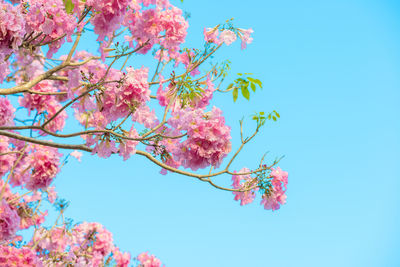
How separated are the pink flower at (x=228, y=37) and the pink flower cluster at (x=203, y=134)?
39.0 inches

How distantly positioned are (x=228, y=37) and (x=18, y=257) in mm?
3379

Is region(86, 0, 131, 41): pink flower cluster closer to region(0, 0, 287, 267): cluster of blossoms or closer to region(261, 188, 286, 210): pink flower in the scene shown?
region(0, 0, 287, 267): cluster of blossoms

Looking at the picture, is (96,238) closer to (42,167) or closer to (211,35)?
(42,167)

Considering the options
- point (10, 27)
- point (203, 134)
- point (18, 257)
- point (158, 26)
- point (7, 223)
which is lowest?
point (18, 257)

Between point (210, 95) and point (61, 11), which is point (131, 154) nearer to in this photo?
point (210, 95)

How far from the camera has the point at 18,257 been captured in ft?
15.5

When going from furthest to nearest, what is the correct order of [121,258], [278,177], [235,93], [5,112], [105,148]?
1. [121,258]
2. [5,112]
3. [278,177]
4. [235,93]
5. [105,148]

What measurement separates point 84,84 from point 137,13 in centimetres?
127

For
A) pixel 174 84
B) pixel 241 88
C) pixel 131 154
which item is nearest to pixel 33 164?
pixel 131 154

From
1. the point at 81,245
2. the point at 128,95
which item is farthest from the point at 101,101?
the point at 81,245

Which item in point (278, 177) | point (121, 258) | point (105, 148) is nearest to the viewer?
point (105, 148)

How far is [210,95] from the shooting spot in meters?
3.92

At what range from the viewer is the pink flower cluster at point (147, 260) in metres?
7.21

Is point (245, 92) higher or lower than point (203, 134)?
higher
